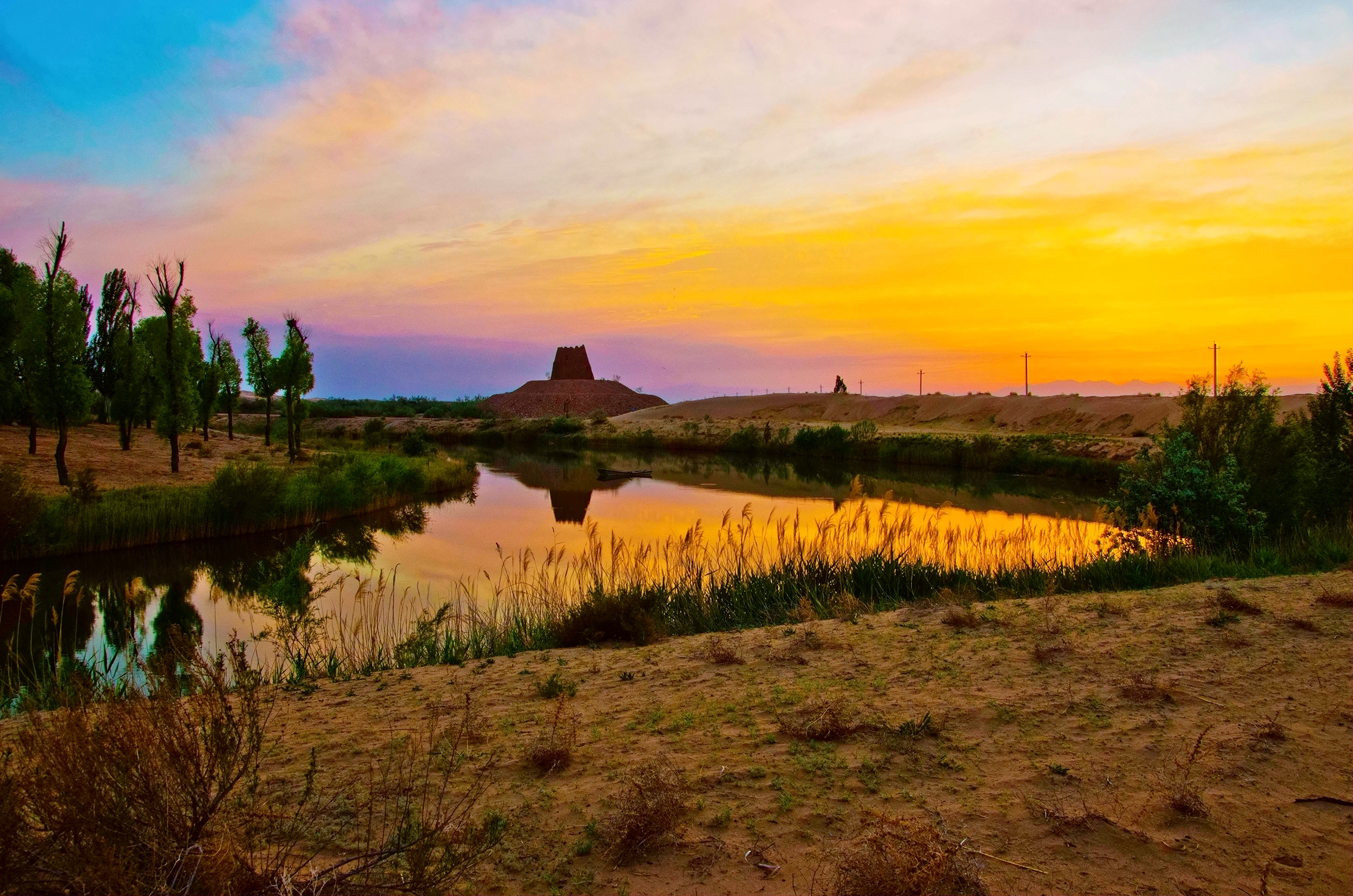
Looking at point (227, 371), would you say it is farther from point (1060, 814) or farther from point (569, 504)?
point (1060, 814)

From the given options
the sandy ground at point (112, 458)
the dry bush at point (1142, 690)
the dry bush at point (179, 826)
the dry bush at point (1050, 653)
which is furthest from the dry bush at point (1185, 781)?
the sandy ground at point (112, 458)

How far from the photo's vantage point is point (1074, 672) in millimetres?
5121

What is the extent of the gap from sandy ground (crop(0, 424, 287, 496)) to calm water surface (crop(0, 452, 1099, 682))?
394 centimetres

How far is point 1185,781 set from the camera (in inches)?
134

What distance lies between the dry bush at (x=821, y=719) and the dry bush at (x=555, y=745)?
3.80 feet

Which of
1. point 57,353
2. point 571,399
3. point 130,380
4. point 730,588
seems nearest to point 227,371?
point 130,380

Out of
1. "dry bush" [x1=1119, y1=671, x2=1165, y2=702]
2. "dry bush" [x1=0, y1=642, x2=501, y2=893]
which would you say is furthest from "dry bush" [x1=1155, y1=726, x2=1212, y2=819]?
"dry bush" [x1=0, y1=642, x2=501, y2=893]

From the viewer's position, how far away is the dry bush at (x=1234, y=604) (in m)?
6.21

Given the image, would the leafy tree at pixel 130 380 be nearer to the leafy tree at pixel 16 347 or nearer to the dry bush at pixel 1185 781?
the leafy tree at pixel 16 347

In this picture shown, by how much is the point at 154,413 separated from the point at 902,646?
29696mm

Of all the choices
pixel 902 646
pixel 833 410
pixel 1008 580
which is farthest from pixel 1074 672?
pixel 833 410

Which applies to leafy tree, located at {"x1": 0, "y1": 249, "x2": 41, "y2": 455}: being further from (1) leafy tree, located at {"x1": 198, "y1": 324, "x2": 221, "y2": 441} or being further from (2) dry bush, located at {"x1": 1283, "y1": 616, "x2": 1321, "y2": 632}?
(2) dry bush, located at {"x1": 1283, "y1": 616, "x2": 1321, "y2": 632}

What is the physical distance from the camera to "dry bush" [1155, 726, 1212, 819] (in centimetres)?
321

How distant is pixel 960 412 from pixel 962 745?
63260 mm
